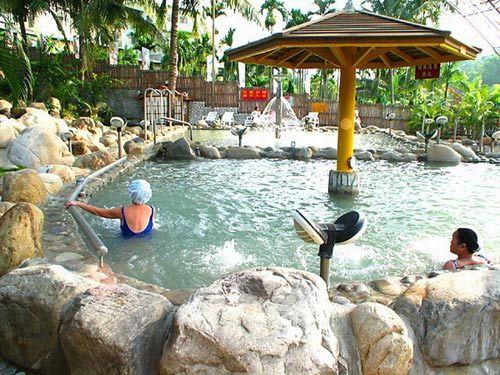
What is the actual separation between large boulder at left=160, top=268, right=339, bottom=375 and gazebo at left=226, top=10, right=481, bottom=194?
4.16 metres

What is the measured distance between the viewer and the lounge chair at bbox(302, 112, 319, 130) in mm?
23945

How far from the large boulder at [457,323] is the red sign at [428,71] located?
241 inches

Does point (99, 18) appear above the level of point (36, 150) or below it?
above

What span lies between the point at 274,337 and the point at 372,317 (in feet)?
1.78

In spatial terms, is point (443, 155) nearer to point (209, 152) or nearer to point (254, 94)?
point (209, 152)

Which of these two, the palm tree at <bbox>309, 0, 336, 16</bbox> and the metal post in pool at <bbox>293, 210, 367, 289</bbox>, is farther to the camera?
the palm tree at <bbox>309, 0, 336, 16</bbox>

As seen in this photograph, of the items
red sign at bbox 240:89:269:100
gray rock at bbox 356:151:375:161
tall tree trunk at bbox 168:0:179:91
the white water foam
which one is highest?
tall tree trunk at bbox 168:0:179:91

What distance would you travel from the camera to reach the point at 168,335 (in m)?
2.26

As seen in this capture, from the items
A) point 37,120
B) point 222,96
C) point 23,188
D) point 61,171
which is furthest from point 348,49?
point 222,96

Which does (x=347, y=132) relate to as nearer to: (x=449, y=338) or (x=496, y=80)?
(x=449, y=338)

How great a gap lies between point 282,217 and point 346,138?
79.0 inches

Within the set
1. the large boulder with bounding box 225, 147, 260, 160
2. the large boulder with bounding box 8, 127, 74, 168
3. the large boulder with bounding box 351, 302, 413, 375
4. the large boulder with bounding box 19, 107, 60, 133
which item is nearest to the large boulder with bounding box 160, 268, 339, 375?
the large boulder with bounding box 351, 302, 413, 375

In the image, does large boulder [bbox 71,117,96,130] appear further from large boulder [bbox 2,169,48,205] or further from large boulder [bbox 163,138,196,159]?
large boulder [bbox 2,169,48,205]

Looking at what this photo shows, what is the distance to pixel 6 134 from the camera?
34.1 ft
